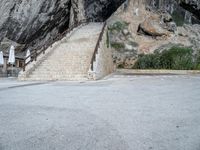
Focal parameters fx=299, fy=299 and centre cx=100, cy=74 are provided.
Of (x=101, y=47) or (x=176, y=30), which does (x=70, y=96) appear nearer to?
(x=101, y=47)

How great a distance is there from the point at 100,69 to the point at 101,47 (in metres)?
3.37

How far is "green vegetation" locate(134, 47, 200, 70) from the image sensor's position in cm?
2253

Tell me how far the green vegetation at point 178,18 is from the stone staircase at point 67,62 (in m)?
8.52

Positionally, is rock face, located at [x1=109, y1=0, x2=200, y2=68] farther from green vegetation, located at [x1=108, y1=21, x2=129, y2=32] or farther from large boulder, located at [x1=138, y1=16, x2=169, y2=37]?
green vegetation, located at [x1=108, y1=21, x2=129, y2=32]

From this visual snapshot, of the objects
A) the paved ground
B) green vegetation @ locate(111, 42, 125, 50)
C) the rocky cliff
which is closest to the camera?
the paved ground

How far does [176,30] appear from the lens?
2731 cm

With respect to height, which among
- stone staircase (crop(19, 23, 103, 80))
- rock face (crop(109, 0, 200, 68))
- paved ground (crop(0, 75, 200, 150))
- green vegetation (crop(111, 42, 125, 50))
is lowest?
paved ground (crop(0, 75, 200, 150))

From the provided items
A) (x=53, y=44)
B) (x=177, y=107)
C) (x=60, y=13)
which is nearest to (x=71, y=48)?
(x=53, y=44)

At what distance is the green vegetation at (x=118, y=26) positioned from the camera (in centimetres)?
2808

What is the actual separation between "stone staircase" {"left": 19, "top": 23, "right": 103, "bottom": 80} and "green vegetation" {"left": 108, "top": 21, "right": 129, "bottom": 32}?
11.4 feet

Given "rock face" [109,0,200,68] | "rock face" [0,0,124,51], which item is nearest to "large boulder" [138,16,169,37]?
"rock face" [109,0,200,68]

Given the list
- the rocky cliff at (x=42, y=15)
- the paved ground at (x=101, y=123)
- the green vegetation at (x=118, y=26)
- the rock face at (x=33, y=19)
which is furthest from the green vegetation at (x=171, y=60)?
the paved ground at (x=101, y=123)

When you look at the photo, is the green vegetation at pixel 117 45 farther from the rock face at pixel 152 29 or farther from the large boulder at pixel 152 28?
the large boulder at pixel 152 28

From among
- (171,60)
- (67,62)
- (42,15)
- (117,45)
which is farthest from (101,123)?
(42,15)
